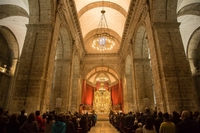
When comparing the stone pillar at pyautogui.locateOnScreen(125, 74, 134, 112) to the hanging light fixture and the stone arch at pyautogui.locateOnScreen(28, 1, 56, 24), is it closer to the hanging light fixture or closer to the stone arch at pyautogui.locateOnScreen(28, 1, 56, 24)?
the hanging light fixture

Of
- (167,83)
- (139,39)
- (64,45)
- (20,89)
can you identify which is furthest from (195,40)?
(20,89)

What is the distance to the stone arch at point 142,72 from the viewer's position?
10.7 m

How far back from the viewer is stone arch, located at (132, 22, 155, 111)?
10688 mm

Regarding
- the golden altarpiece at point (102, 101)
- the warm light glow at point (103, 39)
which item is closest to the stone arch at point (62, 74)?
the warm light glow at point (103, 39)

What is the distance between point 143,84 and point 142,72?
3.36 ft

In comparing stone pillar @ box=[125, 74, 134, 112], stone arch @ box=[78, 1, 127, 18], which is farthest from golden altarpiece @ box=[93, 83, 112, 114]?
stone arch @ box=[78, 1, 127, 18]

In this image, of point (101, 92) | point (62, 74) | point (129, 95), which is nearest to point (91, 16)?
point (62, 74)

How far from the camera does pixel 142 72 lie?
38.2ft

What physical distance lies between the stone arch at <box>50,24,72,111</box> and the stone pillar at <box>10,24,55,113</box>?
127 inches

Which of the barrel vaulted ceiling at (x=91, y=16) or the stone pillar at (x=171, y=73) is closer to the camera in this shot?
the stone pillar at (x=171, y=73)

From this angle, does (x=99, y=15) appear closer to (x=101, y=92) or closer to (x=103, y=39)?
(x=103, y=39)

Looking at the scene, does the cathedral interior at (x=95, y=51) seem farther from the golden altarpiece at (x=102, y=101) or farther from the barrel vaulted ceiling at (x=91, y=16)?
the golden altarpiece at (x=102, y=101)

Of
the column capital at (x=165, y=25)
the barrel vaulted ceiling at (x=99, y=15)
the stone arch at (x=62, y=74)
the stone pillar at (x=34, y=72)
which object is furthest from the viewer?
the barrel vaulted ceiling at (x=99, y=15)

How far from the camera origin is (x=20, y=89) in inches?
251
